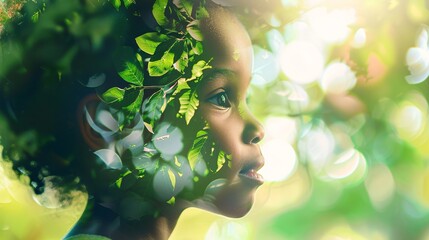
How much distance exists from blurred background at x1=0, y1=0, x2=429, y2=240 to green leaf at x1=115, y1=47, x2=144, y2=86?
0.28m

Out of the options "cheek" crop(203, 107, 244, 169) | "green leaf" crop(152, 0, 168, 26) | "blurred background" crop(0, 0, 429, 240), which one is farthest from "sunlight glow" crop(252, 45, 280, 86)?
"green leaf" crop(152, 0, 168, 26)

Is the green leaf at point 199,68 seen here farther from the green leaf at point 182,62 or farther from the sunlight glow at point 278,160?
the sunlight glow at point 278,160

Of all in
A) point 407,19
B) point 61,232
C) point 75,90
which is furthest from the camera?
point 407,19

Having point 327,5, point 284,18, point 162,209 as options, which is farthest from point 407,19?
point 162,209

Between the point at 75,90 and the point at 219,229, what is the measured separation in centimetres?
46

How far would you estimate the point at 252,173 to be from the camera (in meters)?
1.12

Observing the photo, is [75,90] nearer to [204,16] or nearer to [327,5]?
[204,16]

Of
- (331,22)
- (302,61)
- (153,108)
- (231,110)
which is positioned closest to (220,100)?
(231,110)

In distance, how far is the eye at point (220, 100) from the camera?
1.08 m

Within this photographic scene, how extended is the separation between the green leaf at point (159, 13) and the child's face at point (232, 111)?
0.28 feet

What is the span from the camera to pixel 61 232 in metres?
1.13

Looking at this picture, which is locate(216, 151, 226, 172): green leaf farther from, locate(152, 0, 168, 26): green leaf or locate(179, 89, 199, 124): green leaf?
locate(152, 0, 168, 26): green leaf

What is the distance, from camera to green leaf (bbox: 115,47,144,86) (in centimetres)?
101

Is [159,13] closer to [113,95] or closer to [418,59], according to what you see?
[113,95]
